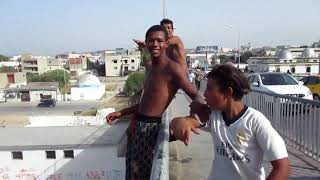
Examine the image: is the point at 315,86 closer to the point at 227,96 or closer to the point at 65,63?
the point at 227,96

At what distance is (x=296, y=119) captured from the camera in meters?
7.35

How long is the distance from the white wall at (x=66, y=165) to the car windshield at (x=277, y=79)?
57.5 feet

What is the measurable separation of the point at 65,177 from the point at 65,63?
494ft

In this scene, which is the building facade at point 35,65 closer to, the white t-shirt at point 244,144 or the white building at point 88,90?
the white building at point 88,90

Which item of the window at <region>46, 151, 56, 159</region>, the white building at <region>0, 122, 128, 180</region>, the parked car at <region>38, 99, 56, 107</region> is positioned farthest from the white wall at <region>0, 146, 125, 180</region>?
the parked car at <region>38, 99, 56, 107</region>

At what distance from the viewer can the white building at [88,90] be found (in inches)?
3999

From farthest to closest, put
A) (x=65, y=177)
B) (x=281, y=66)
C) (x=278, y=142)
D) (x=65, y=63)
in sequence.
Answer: (x=65, y=63) → (x=281, y=66) → (x=65, y=177) → (x=278, y=142)

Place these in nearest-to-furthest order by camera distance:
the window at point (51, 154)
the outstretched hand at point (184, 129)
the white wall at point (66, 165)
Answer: the outstretched hand at point (184, 129), the white wall at point (66, 165), the window at point (51, 154)

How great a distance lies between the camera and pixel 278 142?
2270 millimetres

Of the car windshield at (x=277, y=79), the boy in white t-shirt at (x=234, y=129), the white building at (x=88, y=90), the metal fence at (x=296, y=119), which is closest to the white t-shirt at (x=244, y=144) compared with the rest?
the boy in white t-shirt at (x=234, y=129)

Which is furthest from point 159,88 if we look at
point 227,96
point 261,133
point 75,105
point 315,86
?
point 75,105

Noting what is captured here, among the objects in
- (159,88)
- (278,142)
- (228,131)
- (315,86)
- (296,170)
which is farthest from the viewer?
(315,86)

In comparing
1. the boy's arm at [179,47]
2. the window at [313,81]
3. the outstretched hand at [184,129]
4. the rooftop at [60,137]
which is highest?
the boy's arm at [179,47]

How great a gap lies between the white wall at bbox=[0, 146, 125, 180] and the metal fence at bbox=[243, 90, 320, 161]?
22.7 metres
